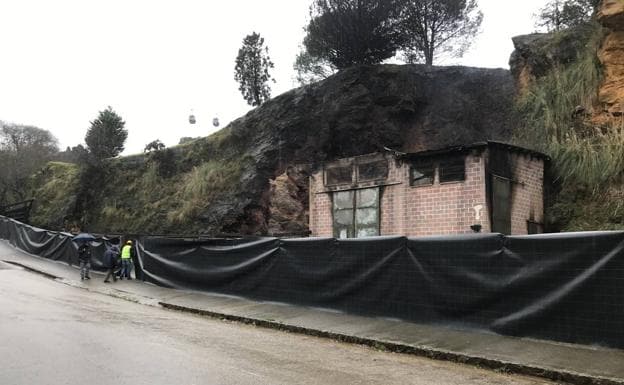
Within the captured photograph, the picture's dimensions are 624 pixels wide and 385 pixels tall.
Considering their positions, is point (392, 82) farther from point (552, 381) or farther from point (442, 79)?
point (552, 381)

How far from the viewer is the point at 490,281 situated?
9727mm

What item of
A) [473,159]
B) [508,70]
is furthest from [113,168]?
[473,159]

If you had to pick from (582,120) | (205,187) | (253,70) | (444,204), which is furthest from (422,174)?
(253,70)

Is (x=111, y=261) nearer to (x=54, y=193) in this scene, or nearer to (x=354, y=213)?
(x=354, y=213)

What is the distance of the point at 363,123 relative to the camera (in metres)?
24.7

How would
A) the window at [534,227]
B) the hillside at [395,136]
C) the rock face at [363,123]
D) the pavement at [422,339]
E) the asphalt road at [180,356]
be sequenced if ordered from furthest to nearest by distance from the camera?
the rock face at [363,123], the hillside at [395,136], the window at [534,227], the pavement at [422,339], the asphalt road at [180,356]

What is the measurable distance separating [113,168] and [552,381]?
108ft

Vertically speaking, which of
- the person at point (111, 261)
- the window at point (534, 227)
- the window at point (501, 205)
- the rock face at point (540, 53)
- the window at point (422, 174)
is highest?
the rock face at point (540, 53)

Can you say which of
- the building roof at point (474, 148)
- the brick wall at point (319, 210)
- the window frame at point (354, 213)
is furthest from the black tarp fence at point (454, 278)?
the building roof at point (474, 148)

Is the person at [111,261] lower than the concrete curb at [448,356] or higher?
higher

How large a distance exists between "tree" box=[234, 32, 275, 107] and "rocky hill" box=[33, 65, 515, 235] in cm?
553

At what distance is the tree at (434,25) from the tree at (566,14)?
12.8 feet

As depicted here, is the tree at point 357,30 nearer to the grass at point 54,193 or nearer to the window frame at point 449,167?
the window frame at point 449,167

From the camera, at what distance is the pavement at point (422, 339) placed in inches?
302
